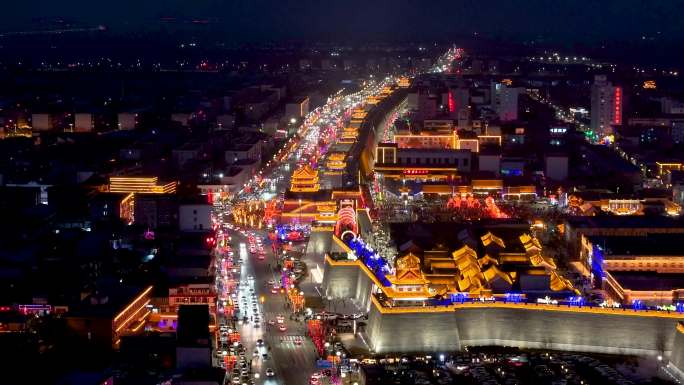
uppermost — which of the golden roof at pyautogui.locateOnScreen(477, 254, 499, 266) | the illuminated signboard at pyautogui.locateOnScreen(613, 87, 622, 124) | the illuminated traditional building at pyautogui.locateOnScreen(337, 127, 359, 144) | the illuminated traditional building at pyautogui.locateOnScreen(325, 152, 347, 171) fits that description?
the illuminated signboard at pyautogui.locateOnScreen(613, 87, 622, 124)

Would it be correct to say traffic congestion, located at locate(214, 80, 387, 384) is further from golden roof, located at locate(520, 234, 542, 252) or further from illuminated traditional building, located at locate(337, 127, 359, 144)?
illuminated traditional building, located at locate(337, 127, 359, 144)

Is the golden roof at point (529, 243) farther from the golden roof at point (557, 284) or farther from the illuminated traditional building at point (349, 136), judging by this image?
the illuminated traditional building at point (349, 136)

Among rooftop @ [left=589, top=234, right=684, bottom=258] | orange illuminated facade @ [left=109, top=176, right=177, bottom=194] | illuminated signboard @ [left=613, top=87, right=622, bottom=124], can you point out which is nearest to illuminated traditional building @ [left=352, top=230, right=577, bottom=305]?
rooftop @ [left=589, top=234, right=684, bottom=258]

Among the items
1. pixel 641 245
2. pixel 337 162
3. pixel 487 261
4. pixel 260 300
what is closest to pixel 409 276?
pixel 487 261

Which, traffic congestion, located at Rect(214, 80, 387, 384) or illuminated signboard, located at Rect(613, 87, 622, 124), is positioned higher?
illuminated signboard, located at Rect(613, 87, 622, 124)

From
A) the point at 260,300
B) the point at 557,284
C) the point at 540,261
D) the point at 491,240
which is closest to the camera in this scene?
the point at 557,284

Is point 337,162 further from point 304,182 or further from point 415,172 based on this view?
point 304,182

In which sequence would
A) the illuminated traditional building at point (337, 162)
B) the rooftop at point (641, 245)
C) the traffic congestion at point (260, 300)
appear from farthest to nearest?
the illuminated traditional building at point (337, 162)
the rooftop at point (641, 245)
the traffic congestion at point (260, 300)

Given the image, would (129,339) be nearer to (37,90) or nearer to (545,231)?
(545,231)

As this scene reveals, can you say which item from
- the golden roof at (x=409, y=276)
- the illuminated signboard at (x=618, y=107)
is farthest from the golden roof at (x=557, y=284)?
the illuminated signboard at (x=618, y=107)
